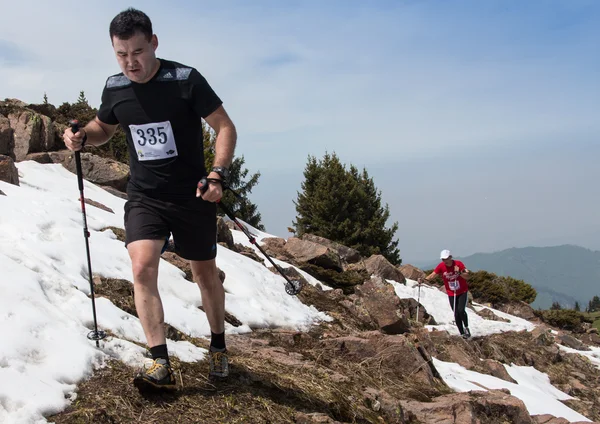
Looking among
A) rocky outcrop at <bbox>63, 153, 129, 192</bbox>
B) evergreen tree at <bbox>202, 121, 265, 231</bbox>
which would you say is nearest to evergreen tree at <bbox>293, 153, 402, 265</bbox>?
evergreen tree at <bbox>202, 121, 265, 231</bbox>

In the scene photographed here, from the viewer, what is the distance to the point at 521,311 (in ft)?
84.9

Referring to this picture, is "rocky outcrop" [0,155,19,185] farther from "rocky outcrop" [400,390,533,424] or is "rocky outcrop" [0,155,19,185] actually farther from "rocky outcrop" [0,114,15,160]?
"rocky outcrop" [400,390,533,424]

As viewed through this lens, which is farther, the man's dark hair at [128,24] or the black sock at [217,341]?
the black sock at [217,341]

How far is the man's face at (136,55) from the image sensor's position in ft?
11.8

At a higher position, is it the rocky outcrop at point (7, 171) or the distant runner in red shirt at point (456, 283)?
the rocky outcrop at point (7, 171)

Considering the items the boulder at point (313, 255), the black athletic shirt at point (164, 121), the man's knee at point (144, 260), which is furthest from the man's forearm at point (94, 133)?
the boulder at point (313, 255)

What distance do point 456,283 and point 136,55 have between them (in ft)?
34.7

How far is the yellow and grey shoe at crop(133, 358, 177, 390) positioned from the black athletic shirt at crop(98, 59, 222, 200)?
1.11 meters

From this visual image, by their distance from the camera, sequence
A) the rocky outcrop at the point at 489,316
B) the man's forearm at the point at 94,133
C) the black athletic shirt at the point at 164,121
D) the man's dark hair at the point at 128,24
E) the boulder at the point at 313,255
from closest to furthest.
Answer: the man's dark hair at the point at 128,24
the black athletic shirt at the point at 164,121
the man's forearm at the point at 94,133
the boulder at the point at 313,255
the rocky outcrop at the point at 489,316

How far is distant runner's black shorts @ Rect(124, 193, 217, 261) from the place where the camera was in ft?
12.6

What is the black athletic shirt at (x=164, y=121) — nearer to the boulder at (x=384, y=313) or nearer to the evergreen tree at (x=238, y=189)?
the boulder at (x=384, y=313)

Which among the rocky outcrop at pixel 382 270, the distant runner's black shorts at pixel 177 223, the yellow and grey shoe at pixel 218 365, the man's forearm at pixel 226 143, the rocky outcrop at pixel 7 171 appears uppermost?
the rocky outcrop at pixel 7 171

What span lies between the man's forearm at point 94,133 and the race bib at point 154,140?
346 millimetres

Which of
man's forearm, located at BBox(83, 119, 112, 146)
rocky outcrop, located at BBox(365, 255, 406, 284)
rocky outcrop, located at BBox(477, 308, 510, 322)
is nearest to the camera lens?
man's forearm, located at BBox(83, 119, 112, 146)
